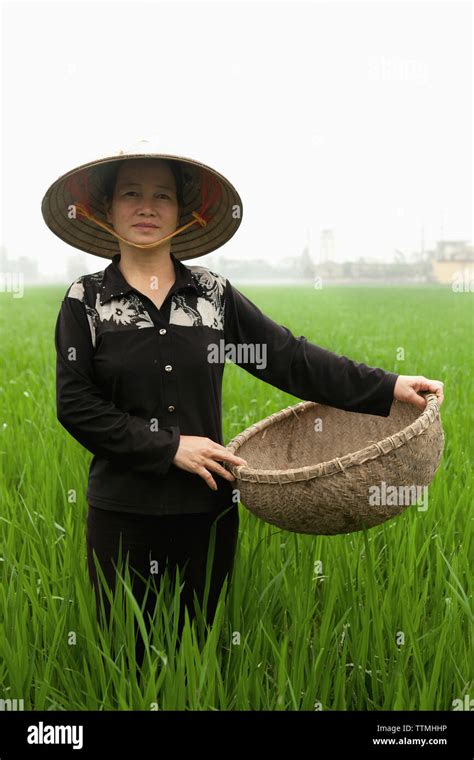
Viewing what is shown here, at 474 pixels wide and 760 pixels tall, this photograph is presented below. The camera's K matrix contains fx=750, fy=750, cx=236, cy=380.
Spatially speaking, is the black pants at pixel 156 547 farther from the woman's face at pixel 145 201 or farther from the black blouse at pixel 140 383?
the woman's face at pixel 145 201

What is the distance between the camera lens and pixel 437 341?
718 centimetres

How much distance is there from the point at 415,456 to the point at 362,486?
0.13 meters

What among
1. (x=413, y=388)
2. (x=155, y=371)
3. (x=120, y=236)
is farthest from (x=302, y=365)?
(x=120, y=236)

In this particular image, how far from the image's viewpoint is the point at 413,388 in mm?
1819

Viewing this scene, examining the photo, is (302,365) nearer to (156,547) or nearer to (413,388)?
(413,388)

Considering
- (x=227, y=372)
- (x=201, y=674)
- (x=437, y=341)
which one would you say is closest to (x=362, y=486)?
(x=201, y=674)

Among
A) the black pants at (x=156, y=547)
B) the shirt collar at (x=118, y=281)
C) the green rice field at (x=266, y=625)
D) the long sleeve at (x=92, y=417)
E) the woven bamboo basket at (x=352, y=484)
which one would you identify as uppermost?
the shirt collar at (x=118, y=281)

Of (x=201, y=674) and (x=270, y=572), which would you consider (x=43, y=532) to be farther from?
(x=201, y=674)

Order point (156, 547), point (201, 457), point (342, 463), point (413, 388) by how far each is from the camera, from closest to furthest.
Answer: point (342, 463), point (201, 457), point (156, 547), point (413, 388)

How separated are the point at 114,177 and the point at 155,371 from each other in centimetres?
47

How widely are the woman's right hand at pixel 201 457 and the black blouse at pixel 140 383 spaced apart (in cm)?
2

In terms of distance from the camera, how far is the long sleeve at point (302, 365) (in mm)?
1811

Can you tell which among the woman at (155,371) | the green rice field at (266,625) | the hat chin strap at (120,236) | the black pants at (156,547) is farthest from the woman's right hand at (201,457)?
the hat chin strap at (120,236)
